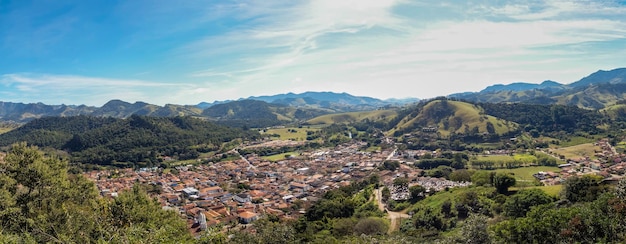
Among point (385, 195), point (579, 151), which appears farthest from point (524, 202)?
point (579, 151)

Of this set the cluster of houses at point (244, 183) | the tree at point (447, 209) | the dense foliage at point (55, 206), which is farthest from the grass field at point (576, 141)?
the dense foliage at point (55, 206)

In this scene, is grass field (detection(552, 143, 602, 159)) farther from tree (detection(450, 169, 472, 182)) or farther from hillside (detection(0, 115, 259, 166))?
hillside (detection(0, 115, 259, 166))

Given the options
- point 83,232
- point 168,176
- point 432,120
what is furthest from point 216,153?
point 83,232

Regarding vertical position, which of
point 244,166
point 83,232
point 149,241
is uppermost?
point 149,241

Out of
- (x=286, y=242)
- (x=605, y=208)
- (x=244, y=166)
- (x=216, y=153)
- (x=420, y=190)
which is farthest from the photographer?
(x=216, y=153)

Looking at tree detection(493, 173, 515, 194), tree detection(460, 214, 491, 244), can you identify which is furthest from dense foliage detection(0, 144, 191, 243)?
tree detection(493, 173, 515, 194)

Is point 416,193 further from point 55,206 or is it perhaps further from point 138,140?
point 138,140

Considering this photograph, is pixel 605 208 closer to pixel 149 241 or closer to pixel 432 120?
pixel 149 241
